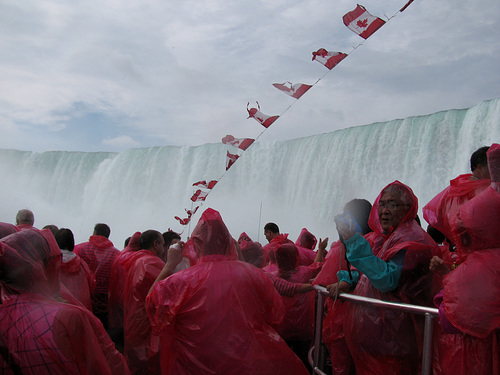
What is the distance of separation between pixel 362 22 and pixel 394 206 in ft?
6.27

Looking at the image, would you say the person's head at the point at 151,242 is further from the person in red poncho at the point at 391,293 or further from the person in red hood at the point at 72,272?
the person in red poncho at the point at 391,293

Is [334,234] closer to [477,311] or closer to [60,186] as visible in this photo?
[477,311]

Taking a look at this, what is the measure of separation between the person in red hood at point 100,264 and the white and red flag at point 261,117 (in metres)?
1.80

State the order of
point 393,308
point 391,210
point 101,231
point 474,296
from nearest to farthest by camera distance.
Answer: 1. point 474,296
2. point 393,308
3. point 391,210
4. point 101,231

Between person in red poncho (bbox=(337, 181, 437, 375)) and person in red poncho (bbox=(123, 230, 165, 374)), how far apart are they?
63.2 inches

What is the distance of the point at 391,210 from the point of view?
2367 millimetres

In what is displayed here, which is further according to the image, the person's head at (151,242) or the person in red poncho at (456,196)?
the person's head at (151,242)

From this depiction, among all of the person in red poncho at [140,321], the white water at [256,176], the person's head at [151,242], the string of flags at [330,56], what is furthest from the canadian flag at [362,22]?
the white water at [256,176]

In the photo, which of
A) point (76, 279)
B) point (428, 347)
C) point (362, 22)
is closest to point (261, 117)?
point (362, 22)

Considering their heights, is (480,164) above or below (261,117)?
below

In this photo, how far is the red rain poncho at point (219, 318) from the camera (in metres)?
2.23

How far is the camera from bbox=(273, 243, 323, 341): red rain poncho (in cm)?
343

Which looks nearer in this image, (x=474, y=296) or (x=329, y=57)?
(x=474, y=296)

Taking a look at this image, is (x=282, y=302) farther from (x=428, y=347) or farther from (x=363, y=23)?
(x=363, y=23)
